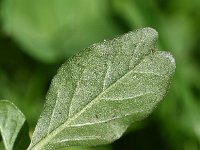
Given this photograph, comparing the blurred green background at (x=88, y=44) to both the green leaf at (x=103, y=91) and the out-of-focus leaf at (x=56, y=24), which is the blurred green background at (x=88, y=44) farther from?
the green leaf at (x=103, y=91)

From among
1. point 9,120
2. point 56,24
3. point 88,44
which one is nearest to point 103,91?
point 9,120

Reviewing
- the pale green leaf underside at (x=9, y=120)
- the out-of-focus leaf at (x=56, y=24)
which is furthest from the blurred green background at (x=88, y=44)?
the pale green leaf underside at (x=9, y=120)

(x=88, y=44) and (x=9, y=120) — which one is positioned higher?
(x=9, y=120)

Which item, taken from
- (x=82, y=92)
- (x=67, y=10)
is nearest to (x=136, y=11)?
(x=67, y=10)

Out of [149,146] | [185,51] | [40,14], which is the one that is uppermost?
[40,14]

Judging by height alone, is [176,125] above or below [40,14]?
below

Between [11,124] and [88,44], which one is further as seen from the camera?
[88,44]

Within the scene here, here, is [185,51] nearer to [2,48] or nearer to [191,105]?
[191,105]

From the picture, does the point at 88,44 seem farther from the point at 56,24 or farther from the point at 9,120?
the point at 9,120
